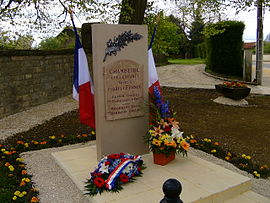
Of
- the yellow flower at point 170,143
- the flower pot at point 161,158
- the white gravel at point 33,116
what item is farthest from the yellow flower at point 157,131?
the white gravel at point 33,116

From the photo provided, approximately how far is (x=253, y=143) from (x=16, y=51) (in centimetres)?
609

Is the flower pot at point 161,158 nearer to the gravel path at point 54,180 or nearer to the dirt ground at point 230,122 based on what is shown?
the gravel path at point 54,180

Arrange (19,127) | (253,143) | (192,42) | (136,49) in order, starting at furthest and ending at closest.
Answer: (192,42)
(19,127)
(253,143)
(136,49)

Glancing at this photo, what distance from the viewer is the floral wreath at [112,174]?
141 inches

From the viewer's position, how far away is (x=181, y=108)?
8898 mm

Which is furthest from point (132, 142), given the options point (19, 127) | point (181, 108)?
point (181, 108)

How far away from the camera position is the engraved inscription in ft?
14.0

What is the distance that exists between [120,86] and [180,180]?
147 cm

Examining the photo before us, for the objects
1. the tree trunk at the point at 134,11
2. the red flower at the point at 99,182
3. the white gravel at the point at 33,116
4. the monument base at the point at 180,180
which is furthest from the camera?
the tree trunk at the point at 134,11

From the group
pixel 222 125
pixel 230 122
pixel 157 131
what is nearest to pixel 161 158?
pixel 157 131

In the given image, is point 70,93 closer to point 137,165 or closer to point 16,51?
point 16,51

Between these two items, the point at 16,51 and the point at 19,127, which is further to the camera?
the point at 16,51

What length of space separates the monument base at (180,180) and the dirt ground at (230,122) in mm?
1237

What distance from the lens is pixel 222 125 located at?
7.07 m
